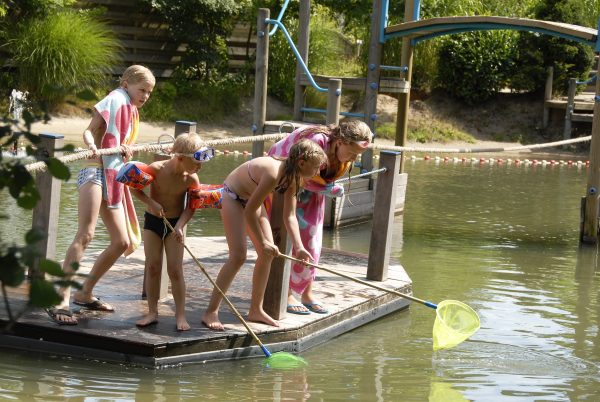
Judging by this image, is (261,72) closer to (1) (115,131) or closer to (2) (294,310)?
(2) (294,310)

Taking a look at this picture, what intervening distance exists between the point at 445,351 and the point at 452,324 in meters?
0.27

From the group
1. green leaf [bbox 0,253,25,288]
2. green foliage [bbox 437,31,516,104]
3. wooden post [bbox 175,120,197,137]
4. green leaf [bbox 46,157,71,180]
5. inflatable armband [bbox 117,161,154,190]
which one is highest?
green foliage [bbox 437,31,516,104]

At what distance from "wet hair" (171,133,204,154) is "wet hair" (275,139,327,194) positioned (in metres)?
0.50

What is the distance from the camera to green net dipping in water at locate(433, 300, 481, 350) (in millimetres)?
6574

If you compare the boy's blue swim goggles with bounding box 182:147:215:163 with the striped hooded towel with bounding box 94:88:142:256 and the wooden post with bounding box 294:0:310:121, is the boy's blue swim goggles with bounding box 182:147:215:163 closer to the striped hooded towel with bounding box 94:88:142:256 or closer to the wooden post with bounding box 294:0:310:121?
the striped hooded towel with bounding box 94:88:142:256

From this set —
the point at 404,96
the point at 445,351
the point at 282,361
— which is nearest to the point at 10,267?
the point at 282,361

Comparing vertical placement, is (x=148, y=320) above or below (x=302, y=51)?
below

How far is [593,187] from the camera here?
1109 cm

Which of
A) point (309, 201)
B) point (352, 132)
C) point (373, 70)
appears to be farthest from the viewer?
point (373, 70)

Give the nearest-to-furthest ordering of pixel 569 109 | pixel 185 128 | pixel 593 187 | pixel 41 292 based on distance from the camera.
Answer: pixel 41 292
pixel 185 128
pixel 593 187
pixel 569 109

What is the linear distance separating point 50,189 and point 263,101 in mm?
5582

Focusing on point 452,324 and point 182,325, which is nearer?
point 182,325

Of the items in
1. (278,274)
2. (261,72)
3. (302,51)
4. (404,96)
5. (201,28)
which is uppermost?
(201,28)

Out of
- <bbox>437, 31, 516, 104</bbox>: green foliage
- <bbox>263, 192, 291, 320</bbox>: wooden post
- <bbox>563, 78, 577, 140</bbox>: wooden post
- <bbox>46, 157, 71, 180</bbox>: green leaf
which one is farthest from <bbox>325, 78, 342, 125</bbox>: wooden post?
<bbox>437, 31, 516, 104</bbox>: green foliage
